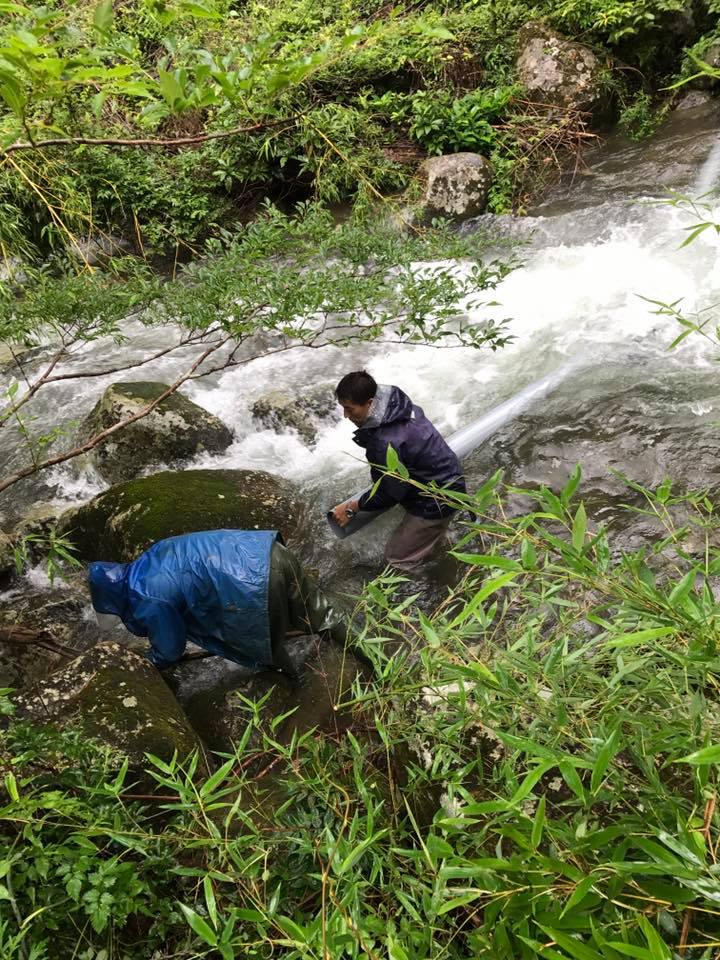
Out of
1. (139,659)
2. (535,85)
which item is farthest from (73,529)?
(535,85)

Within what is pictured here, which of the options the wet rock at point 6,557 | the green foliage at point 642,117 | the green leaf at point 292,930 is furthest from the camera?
the green foliage at point 642,117

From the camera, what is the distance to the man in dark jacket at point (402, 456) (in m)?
4.02

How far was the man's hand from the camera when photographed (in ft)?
15.4

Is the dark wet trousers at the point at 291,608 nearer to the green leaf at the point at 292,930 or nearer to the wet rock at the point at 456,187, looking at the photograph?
the green leaf at the point at 292,930

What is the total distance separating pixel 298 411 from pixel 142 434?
5.78 feet

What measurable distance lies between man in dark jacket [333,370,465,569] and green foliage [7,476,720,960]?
1915 mm

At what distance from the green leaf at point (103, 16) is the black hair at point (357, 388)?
251 cm

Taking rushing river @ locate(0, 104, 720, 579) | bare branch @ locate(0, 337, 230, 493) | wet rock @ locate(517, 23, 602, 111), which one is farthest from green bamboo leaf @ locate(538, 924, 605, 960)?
wet rock @ locate(517, 23, 602, 111)

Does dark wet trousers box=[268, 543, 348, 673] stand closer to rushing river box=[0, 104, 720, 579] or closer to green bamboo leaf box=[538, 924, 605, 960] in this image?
rushing river box=[0, 104, 720, 579]

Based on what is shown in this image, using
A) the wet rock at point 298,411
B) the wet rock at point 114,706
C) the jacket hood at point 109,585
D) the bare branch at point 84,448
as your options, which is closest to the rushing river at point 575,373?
the wet rock at point 298,411

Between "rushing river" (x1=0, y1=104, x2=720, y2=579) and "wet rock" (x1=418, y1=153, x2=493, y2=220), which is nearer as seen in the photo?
"rushing river" (x1=0, y1=104, x2=720, y2=579)

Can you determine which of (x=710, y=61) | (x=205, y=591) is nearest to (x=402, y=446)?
(x=205, y=591)

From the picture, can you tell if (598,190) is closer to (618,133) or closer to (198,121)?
(618,133)

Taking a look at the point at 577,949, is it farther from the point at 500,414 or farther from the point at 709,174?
the point at 709,174
